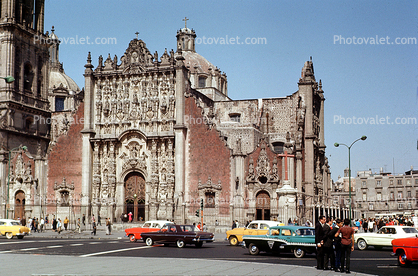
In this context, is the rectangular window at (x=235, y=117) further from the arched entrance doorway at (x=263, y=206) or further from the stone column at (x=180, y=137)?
the arched entrance doorway at (x=263, y=206)

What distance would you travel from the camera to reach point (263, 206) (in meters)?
47.3

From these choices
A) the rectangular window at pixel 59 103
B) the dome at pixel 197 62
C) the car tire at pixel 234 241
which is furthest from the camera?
the rectangular window at pixel 59 103

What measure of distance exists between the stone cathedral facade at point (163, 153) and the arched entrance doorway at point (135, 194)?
100 mm

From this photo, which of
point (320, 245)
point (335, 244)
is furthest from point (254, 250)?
point (335, 244)

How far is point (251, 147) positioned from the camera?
5162cm

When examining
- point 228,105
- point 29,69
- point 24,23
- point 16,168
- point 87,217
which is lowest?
point 87,217

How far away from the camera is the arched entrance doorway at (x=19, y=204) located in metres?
54.4

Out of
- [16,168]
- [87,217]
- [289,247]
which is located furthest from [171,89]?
[289,247]

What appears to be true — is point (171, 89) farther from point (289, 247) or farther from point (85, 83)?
point (289, 247)

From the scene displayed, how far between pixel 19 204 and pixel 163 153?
53.2 ft

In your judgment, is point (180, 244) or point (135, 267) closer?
point (135, 267)

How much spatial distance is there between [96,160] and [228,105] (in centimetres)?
1531

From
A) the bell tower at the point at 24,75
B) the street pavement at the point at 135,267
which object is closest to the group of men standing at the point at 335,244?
the street pavement at the point at 135,267

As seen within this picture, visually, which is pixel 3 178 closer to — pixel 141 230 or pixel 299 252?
pixel 141 230
